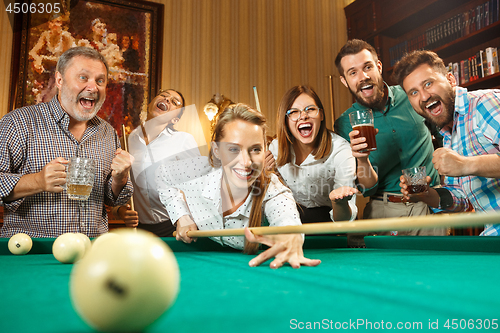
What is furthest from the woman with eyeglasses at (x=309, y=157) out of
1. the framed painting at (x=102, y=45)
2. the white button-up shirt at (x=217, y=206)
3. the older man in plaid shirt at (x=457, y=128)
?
the framed painting at (x=102, y=45)

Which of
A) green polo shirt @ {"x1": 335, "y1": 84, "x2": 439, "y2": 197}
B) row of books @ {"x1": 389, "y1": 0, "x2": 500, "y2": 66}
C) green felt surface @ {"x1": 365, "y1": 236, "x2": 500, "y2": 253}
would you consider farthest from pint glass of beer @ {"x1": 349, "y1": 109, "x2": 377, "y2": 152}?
row of books @ {"x1": 389, "y1": 0, "x2": 500, "y2": 66}

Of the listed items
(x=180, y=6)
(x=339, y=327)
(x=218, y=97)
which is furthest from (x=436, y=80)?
(x=180, y=6)

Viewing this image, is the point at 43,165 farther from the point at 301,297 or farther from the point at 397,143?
the point at 397,143

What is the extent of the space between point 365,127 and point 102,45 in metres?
3.27

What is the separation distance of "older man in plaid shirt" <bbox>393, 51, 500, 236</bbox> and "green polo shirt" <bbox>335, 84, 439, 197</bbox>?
0.30m

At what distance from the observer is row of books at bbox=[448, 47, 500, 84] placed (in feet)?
11.5

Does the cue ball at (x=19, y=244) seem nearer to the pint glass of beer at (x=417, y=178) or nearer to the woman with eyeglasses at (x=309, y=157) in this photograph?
the woman with eyeglasses at (x=309, y=157)

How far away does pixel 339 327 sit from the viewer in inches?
20.5

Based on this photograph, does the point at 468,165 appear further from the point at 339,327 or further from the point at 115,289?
the point at 115,289

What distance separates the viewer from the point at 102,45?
4074 mm

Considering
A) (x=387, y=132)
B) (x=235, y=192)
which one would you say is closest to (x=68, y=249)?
(x=235, y=192)

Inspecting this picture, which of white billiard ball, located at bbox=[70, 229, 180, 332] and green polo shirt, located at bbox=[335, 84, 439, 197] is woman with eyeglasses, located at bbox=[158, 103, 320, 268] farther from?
green polo shirt, located at bbox=[335, 84, 439, 197]

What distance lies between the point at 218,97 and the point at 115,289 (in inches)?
169

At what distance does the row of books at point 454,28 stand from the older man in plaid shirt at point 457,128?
6.10 ft
